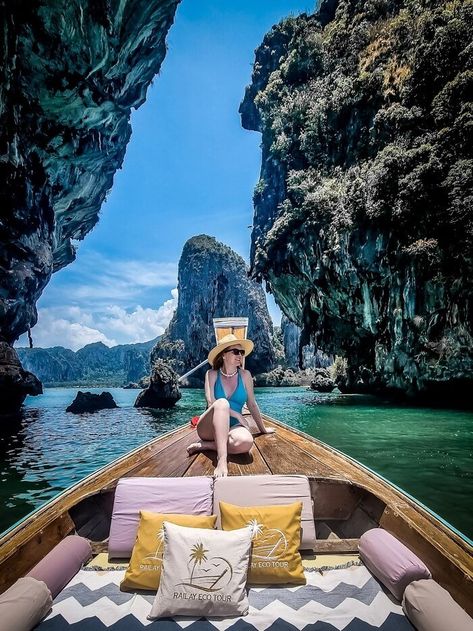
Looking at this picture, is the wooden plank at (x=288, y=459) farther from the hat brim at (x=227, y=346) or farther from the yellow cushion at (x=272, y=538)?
the hat brim at (x=227, y=346)

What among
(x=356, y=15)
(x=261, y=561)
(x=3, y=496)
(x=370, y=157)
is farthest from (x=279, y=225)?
(x=261, y=561)

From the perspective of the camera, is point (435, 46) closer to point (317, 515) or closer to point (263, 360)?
point (317, 515)

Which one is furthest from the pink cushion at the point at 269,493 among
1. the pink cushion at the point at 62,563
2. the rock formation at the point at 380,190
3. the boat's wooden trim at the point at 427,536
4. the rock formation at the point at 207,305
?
the rock formation at the point at 207,305

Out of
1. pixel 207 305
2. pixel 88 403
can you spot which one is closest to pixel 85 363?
pixel 207 305

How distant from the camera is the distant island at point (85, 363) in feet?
449

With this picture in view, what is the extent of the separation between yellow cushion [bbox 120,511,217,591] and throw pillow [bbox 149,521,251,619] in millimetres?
85

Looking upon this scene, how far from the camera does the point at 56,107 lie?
15922 millimetres

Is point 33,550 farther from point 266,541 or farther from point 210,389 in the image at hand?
point 210,389

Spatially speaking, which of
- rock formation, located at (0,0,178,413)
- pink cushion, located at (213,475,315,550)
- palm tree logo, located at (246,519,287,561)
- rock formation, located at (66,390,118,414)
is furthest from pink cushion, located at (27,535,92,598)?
rock formation, located at (66,390,118,414)

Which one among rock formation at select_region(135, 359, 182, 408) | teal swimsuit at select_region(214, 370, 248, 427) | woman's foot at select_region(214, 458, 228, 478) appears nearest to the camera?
woman's foot at select_region(214, 458, 228, 478)

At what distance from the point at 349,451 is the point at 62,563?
6.57m

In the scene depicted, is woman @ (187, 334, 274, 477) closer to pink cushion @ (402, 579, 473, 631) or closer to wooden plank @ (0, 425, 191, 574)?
wooden plank @ (0, 425, 191, 574)

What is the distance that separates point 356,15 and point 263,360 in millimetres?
46245

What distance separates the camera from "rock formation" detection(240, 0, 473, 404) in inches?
476
